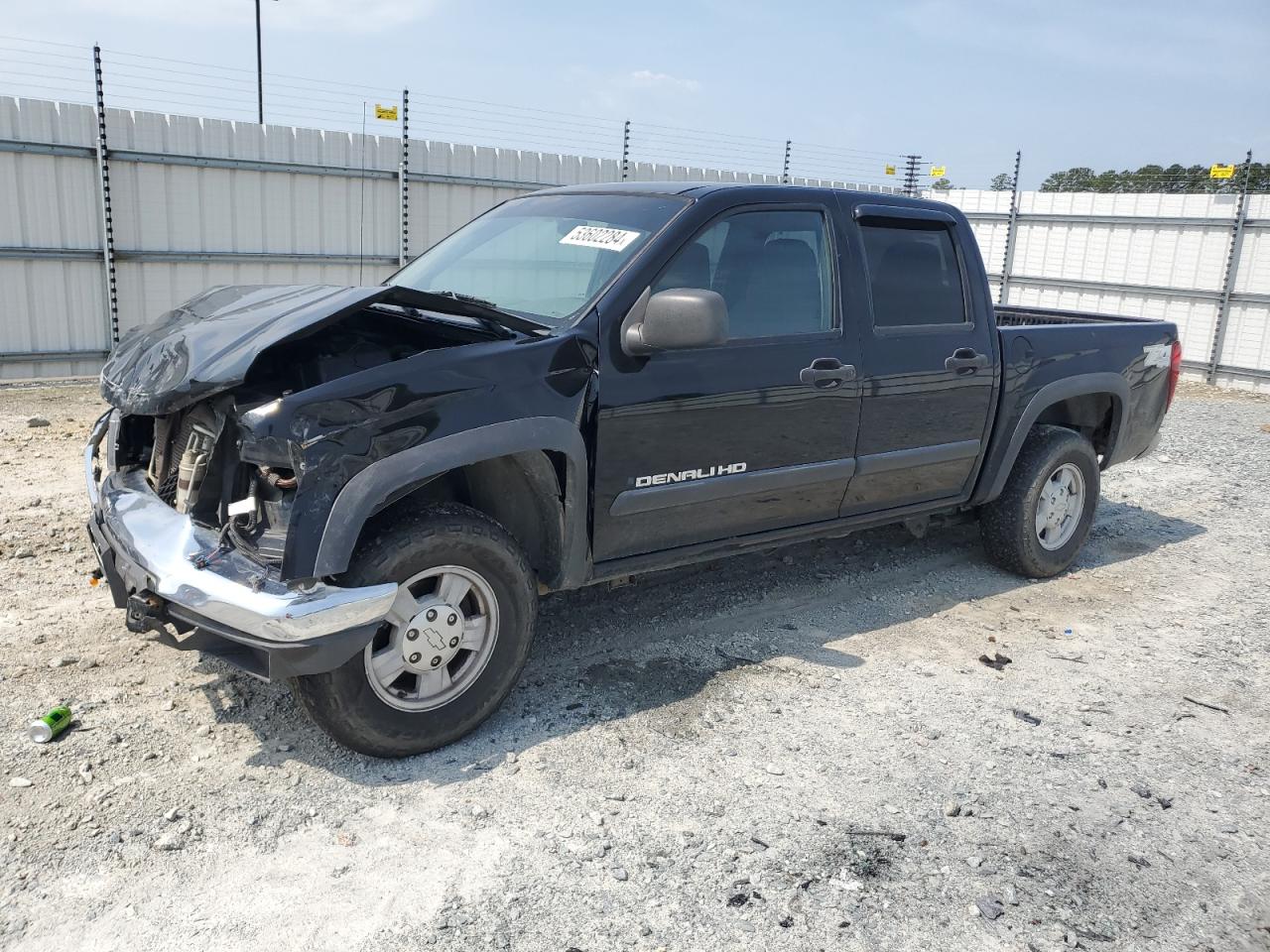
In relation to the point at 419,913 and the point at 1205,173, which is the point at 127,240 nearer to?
the point at 419,913

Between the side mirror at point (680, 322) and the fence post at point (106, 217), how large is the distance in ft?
26.6

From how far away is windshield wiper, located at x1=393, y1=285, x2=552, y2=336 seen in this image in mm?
3602

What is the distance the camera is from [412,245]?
12.1 metres

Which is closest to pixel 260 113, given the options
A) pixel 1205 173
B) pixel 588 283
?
pixel 588 283

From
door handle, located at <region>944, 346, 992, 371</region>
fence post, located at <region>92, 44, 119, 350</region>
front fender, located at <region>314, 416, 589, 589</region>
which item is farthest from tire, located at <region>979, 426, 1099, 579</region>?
fence post, located at <region>92, 44, 119, 350</region>

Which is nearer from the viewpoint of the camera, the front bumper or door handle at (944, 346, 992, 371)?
the front bumper

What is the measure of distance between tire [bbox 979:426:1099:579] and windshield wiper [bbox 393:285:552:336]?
121 inches

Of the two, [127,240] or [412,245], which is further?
[412,245]

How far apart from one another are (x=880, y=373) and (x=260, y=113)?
28.2ft

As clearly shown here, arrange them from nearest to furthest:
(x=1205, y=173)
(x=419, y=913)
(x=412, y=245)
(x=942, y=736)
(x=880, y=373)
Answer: (x=419, y=913)
(x=942, y=736)
(x=880, y=373)
(x=412, y=245)
(x=1205, y=173)

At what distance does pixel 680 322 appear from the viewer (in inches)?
142

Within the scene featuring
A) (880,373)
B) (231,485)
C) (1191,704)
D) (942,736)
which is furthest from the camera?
(880,373)

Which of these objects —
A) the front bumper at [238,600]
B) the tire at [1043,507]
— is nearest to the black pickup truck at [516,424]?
the front bumper at [238,600]

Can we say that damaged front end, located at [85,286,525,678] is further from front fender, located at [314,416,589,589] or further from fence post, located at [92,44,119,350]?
fence post, located at [92,44,119,350]
